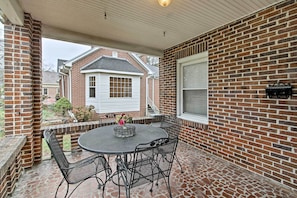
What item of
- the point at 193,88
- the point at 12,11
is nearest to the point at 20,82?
the point at 12,11

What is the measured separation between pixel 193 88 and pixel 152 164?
8.48 feet

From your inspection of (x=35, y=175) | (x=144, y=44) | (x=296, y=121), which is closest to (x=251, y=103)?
(x=296, y=121)

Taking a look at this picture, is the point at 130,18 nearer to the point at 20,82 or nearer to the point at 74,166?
the point at 20,82

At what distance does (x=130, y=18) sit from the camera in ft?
9.00

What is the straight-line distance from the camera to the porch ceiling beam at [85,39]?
3.15 m

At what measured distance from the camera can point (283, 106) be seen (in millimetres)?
2215

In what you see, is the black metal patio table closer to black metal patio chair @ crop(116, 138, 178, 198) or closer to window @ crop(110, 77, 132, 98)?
black metal patio chair @ crop(116, 138, 178, 198)

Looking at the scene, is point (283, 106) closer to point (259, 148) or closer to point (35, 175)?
point (259, 148)

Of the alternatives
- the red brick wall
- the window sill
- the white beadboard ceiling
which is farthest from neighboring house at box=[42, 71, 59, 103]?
the red brick wall

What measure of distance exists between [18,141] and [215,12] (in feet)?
12.2

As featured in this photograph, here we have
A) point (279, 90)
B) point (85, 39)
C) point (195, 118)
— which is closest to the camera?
point (279, 90)

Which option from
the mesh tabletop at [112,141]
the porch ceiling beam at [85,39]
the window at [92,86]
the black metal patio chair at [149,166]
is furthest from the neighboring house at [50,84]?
the black metal patio chair at [149,166]

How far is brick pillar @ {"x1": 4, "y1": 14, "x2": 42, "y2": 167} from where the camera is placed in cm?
248

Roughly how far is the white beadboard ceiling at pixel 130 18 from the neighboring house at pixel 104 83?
476 centimetres
